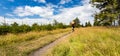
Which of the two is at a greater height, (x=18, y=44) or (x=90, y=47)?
(x=90, y=47)

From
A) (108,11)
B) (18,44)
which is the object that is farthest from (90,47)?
(108,11)

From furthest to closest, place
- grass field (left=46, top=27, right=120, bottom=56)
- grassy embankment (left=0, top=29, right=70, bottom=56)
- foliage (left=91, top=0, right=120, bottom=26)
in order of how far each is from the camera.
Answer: foliage (left=91, top=0, right=120, bottom=26) < grassy embankment (left=0, top=29, right=70, bottom=56) < grass field (left=46, top=27, right=120, bottom=56)

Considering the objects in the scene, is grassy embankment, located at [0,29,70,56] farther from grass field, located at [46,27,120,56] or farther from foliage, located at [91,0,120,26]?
foliage, located at [91,0,120,26]

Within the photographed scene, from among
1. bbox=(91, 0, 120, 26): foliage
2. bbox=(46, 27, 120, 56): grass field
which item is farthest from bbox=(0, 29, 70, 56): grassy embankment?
bbox=(91, 0, 120, 26): foliage

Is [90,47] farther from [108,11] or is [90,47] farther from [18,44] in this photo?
[108,11]

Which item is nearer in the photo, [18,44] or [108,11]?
[18,44]

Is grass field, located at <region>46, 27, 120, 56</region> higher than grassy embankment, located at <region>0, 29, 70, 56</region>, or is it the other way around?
grass field, located at <region>46, 27, 120, 56</region>

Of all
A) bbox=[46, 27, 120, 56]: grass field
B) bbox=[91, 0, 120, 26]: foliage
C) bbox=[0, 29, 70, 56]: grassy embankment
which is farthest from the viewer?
bbox=[91, 0, 120, 26]: foliage

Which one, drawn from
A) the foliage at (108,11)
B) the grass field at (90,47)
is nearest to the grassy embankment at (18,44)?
the grass field at (90,47)

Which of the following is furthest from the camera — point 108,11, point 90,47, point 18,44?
→ point 108,11

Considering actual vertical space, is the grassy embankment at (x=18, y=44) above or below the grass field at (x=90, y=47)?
below

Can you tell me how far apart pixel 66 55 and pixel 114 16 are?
69.2 feet

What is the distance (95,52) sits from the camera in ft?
19.8

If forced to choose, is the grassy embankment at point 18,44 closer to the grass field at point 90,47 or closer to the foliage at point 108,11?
the grass field at point 90,47
